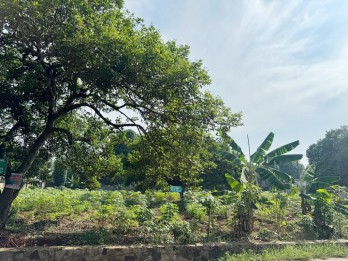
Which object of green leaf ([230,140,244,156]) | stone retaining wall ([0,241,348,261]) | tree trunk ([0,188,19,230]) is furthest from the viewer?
green leaf ([230,140,244,156])

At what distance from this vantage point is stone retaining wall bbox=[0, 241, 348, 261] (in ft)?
24.9

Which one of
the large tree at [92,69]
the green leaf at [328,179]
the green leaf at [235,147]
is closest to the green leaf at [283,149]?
the green leaf at [235,147]

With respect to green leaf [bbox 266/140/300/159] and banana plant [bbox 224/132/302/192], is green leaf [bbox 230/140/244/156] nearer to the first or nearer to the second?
banana plant [bbox 224/132/302/192]

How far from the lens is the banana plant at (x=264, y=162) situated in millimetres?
12539

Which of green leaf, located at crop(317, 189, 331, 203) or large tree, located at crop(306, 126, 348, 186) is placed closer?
green leaf, located at crop(317, 189, 331, 203)

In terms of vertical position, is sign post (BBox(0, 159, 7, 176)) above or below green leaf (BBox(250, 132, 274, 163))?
below

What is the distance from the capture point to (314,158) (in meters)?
51.0

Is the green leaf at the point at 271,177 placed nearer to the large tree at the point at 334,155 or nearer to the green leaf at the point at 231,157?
the green leaf at the point at 231,157

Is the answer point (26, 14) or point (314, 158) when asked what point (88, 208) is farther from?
point (314, 158)

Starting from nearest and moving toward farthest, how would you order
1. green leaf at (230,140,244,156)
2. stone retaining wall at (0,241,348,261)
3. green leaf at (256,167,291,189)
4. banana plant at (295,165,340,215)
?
stone retaining wall at (0,241,348,261) → green leaf at (256,167,291,189) → green leaf at (230,140,244,156) → banana plant at (295,165,340,215)

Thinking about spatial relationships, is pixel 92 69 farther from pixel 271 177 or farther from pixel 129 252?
pixel 271 177

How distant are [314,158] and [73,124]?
155 feet

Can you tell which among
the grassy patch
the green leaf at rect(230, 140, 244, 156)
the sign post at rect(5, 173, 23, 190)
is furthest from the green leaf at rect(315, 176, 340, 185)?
the sign post at rect(5, 173, 23, 190)

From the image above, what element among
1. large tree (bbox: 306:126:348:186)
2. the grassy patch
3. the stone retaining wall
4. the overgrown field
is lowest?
the stone retaining wall
